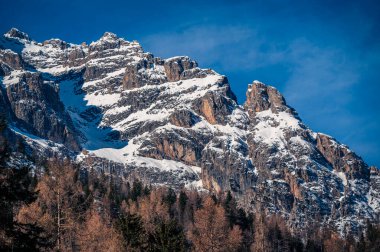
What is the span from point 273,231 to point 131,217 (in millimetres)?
97463

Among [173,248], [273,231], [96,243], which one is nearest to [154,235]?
[173,248]

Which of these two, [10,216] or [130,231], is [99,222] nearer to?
[130,231]

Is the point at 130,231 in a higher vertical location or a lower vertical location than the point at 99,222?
lower

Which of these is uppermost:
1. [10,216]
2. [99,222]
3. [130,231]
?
[99,222]

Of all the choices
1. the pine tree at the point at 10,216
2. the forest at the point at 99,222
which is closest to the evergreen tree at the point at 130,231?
the forest at the point at 99,222

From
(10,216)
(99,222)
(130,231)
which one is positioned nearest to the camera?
(10,216)

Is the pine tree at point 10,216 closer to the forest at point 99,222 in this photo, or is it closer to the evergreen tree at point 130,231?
the forest at point 99,222

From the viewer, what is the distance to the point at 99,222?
99688 millimetres

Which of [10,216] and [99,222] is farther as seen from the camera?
[99,222]

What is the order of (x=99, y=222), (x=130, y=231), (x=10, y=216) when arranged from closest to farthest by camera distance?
(x=10, y=216) → (x=130, y=231) → (x=99, y=222)

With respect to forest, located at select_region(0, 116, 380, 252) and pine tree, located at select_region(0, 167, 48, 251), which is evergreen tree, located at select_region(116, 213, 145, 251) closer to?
forest, located at select_region(0, 116, 380, 252)

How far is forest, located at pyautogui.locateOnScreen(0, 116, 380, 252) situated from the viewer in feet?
97.3

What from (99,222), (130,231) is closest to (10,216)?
(130,231)

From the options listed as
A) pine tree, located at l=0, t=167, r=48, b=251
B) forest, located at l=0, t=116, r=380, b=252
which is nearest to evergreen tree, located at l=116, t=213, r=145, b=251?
forest, located at l=0, t=116, r=380, b=252
